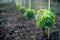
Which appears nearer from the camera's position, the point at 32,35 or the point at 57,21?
the point at 57,21

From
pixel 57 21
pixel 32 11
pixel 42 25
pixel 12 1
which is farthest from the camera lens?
pixel 12 1

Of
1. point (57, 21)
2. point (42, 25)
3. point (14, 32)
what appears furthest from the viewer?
point (14, 32)

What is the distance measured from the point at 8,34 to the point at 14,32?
353mm

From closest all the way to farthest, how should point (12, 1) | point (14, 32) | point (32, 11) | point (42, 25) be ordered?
point (42, 25) → point (14, 32) → point (32, 11) → point (12, 1)

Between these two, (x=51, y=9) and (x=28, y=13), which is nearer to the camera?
(x=51, y=9)

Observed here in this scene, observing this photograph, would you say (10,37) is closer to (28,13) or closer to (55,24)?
(55,24)

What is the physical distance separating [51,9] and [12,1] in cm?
1632

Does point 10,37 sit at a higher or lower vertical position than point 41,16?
lower

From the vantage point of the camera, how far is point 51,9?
261 inches

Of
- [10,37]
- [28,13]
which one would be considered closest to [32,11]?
[28,13]

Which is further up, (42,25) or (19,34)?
(42,25)

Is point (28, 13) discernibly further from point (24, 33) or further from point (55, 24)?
point (55, 24)

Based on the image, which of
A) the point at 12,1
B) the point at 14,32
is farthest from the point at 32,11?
the point at 12,1

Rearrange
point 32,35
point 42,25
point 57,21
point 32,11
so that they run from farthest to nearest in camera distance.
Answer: point 32,11
point 32,35
point 57,21
point 42,25
